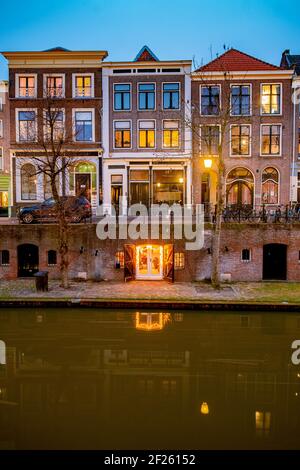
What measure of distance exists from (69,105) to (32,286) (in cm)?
1426

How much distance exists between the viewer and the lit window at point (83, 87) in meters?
26.8

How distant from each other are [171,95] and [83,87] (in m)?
5.88

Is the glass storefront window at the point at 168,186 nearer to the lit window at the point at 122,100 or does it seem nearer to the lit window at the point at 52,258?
the lit window at the point at 122,100

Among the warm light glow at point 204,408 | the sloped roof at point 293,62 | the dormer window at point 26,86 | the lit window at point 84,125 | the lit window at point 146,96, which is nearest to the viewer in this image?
the warm light glow at point 204,408

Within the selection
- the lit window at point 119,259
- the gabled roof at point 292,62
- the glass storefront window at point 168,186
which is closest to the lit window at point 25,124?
the glass storefront window at point 168,186

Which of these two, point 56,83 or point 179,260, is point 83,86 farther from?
point 179,260

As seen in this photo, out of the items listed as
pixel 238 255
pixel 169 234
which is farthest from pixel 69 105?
pixel 238 255

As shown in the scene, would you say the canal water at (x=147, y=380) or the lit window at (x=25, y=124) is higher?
the lit window at (x=25, y=124)

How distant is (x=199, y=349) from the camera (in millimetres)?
11547

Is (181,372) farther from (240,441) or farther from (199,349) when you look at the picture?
(240,441)

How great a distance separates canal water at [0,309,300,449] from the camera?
748cm

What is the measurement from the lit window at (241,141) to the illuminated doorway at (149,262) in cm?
1117

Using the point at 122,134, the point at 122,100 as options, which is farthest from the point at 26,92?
the point at 122,134
